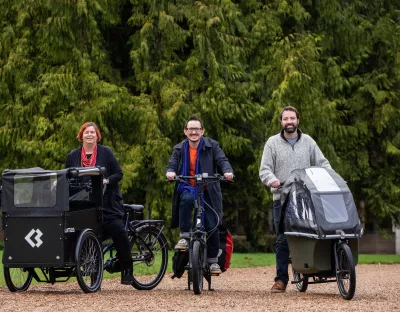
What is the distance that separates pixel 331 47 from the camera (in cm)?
2919

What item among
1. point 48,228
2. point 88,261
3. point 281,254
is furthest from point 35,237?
point 281,254

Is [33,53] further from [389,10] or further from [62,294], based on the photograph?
[62,294]

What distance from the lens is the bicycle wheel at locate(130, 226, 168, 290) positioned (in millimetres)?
13469

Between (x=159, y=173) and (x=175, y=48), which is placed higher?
(x=175, y=48)

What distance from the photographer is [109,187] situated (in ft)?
42.7

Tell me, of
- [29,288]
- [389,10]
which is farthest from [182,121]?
[29,288]

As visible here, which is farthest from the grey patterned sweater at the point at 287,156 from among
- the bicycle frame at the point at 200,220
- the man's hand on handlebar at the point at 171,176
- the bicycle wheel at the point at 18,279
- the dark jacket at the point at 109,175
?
the bicycle wheel at the point at 18,279

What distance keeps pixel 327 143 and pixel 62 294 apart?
15.9 metres

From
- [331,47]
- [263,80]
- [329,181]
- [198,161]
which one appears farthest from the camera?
[331,47]

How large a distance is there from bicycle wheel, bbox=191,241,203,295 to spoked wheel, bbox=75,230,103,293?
1.01 metres

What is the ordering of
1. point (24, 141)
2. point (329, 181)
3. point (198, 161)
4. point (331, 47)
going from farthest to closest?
point (331, 47), point (24, 141), point (198, 161), point (329, 181)

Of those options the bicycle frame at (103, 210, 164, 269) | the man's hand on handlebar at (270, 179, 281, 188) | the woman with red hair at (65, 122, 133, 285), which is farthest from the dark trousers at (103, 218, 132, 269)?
the man's hand on handlebar at (270, 179, 281, 188)

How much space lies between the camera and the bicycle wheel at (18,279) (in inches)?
495

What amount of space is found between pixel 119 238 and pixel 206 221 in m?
0.93
